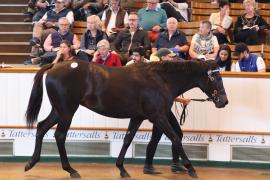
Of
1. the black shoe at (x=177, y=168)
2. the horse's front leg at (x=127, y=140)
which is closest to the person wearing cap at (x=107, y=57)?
the horse's front leg at (x=127, y=140)

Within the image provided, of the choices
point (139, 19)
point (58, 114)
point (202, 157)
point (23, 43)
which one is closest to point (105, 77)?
point (58, 114)

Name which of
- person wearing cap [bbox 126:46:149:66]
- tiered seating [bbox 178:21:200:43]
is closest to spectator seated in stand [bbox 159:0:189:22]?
tiered seating [bbox 178:21:200:43]

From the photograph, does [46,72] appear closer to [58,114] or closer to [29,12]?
[58,114]

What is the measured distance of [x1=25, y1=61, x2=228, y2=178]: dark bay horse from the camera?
34.4ft

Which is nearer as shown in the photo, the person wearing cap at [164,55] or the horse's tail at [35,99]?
the horse's tail at [35,99]

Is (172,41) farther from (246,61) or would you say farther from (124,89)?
(124,89)

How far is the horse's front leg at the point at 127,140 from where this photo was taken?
35.2 ft

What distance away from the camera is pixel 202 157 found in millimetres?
11586

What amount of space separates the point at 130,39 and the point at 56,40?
124 cm

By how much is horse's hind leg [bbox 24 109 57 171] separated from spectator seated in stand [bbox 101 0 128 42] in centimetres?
372

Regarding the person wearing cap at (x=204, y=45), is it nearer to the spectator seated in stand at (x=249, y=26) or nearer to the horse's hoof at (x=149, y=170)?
the spectator seated in stand at (x=249, y=26)

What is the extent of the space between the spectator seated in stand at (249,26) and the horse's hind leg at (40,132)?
14.9ft

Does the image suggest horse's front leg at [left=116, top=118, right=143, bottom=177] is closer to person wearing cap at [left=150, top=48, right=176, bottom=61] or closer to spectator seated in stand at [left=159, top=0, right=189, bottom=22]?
person wearing cap at [left=150, top=48, right=176, bottom=61]

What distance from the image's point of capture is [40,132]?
10750mm
